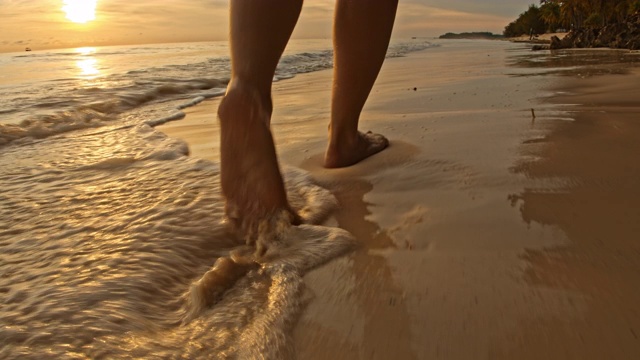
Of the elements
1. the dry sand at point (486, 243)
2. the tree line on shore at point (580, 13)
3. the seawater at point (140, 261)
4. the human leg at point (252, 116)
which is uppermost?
the tree line on shore at point (580, 13)

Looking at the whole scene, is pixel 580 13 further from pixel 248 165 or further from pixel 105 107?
pixel 248 165

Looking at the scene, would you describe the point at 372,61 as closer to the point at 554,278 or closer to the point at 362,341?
the point at 554,278

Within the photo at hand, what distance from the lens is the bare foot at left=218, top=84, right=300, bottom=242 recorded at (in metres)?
1.18

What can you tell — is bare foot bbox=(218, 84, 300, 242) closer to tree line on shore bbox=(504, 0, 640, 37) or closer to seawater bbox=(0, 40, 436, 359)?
seawater bbox=(0, 40, 436, 359)

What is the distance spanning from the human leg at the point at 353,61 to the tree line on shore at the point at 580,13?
2568cm

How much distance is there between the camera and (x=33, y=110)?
335cm

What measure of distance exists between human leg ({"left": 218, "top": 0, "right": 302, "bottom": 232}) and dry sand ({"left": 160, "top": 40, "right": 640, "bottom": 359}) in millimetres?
224

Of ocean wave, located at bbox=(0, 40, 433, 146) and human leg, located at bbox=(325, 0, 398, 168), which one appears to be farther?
ocean wave, located at bbox=(0, 40, 433, 146)

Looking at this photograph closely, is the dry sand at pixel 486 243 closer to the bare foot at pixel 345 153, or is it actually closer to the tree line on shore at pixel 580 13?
the bare foot at pixel 345 153

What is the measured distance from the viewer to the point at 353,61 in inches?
64.5

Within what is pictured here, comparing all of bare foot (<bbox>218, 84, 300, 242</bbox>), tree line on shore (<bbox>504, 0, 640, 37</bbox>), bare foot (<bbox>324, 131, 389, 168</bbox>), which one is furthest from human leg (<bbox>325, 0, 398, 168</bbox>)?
tree line on shore (<bbox>504, 0, 640, 37</bbox>)

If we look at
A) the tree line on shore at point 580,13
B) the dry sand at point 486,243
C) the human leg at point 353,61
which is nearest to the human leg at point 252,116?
the dry sand at point 486,243

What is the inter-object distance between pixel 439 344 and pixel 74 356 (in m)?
0.51

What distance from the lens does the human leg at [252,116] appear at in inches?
46.7
